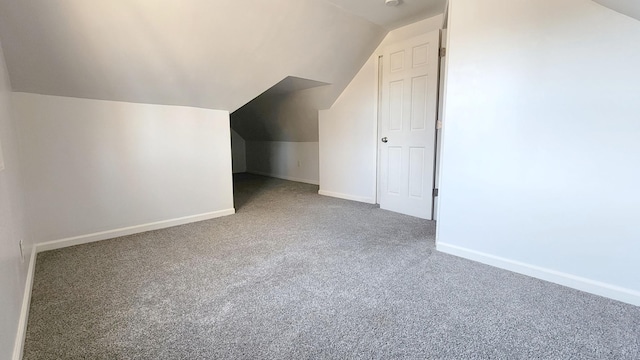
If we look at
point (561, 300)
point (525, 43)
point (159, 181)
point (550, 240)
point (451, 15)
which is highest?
point (451, 15)

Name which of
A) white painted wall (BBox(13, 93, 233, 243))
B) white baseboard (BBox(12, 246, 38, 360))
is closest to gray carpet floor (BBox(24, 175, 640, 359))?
white baseboard (BBox(12, 246, 38, 360))

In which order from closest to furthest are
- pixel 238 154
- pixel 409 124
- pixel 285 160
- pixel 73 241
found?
pixel 73 241 < pixel 409 124 < pixel 285 160 < pixel 238 154

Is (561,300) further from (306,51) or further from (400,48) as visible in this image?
(306,51)

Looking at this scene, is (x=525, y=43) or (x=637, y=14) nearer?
(x=637, y=14)

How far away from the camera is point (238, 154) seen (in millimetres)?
7961

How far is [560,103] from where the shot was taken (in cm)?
184

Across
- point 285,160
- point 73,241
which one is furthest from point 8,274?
point 285,160

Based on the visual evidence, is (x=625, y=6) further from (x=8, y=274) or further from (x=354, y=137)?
(x=8, y=274)

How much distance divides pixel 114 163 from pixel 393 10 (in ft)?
10.7

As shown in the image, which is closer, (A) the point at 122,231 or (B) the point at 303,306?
(B) the point at 303,306

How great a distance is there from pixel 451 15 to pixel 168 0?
2.17 meters

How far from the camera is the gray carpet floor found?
53.1 inches

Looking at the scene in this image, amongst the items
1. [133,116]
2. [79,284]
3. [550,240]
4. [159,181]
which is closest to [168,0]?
[133,116]

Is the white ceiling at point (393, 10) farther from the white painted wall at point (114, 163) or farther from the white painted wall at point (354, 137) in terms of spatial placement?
the white painted wall at point (114, 163)
